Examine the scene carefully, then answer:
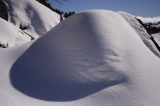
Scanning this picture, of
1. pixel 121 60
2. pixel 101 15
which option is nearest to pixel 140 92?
pixel 121 60

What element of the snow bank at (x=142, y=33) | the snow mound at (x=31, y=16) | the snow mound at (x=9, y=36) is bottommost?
the snow mound at (x=31, y=16)

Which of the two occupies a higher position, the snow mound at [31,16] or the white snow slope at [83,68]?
the white snow slope at [83,68]

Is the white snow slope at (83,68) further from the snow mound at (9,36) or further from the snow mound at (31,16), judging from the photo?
the snow mound at (31,16)

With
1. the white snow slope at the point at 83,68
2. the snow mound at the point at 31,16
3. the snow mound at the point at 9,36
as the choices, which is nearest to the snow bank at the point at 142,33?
the white snow slope at the point at 83,68

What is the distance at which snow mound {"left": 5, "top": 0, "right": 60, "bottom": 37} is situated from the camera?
389 inches

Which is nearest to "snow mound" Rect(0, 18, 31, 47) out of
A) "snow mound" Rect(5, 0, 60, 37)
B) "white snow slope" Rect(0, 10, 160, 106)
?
"snow mound" Rect(5, 0, 60, 37)

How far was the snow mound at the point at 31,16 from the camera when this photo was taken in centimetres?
989

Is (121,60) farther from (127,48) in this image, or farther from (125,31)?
(125,31)

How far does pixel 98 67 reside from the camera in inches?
125

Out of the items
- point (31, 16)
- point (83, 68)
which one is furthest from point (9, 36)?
point (83, 68)

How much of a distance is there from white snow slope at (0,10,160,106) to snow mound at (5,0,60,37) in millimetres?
5851

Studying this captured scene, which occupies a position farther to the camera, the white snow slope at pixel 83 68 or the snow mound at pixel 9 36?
the snow mound at pixel 9 36

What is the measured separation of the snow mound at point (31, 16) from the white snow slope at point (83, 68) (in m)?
5.85

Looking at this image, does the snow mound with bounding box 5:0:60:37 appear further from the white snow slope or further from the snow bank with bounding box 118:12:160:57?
the white snow slope
